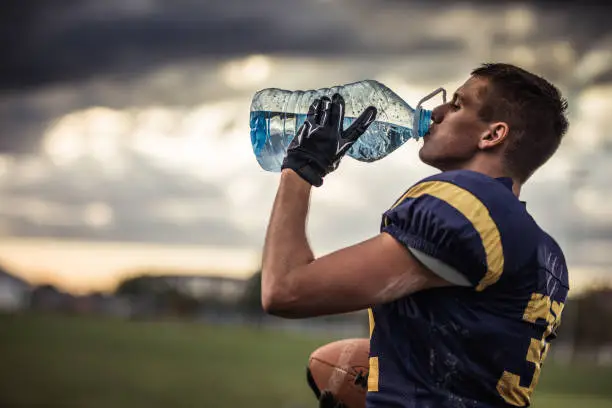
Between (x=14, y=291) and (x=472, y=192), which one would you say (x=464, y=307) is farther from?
(x=14, y=291)

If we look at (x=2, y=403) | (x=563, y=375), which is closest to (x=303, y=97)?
(x=2, y=403)

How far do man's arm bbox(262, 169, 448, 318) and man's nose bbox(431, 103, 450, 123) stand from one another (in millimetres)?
630

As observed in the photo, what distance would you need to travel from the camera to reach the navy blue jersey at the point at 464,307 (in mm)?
2682

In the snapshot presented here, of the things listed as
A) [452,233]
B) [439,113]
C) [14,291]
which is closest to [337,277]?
[452,233]

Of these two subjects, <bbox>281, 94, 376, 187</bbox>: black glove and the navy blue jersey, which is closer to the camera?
the navy blue jersey

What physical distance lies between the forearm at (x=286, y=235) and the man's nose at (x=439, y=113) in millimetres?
572

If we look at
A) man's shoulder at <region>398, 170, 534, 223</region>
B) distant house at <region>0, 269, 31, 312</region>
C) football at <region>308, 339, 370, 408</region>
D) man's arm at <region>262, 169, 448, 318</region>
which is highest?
distant house at <region>0, 269, 31, 312</region>

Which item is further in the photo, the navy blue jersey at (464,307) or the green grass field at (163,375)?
the green grass field at (163,375)

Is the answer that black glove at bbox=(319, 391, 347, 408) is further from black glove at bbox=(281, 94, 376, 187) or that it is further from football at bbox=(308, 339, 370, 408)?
black glove at bbox=(281, 94, 376, 187)

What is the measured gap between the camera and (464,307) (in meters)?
2.79

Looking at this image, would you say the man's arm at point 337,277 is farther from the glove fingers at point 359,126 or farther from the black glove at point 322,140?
the glove fingers at point 359,126

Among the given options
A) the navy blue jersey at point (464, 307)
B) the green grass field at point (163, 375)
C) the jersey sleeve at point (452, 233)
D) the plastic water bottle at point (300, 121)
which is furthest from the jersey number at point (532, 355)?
the green grass field at point (163, 375)

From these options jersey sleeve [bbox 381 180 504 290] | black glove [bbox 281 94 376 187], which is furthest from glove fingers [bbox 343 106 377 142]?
jersey sleeve [bbox 381 180 504 290]

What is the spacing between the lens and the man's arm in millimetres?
2670
